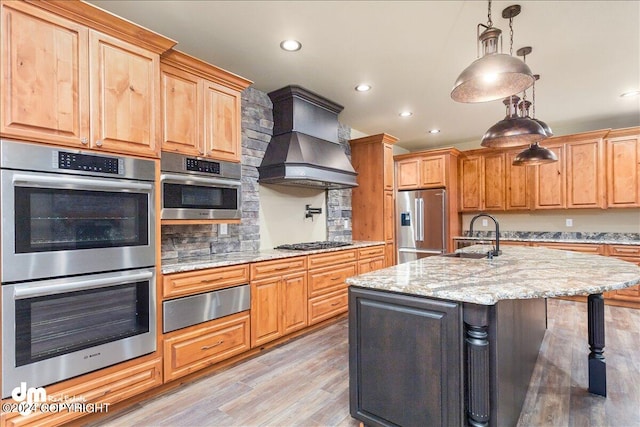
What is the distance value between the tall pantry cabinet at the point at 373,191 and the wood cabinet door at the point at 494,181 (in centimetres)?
197

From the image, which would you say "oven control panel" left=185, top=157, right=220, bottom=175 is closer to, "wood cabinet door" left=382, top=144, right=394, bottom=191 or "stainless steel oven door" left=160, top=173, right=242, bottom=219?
"stainless steel oven door" left=160, top=173, right=242, bottom=219

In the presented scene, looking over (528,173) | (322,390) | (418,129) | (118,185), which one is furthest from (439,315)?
(528,173)

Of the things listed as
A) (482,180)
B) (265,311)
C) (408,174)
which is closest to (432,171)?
(408,174)

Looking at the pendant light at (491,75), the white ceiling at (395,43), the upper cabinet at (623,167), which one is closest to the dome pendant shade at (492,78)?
the pendant light at (491,75)

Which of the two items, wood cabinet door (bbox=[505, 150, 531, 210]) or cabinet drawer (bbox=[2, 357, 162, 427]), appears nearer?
cabinet drawer (bbox=[2, 357, 162, 427])

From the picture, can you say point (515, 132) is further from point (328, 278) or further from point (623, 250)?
point (623, 250)

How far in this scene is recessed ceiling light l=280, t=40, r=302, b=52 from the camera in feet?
8.64

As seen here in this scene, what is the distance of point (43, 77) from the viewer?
1723mm

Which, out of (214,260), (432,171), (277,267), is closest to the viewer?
(214,260)

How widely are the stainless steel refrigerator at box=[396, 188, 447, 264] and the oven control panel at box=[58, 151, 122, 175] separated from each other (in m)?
4.43

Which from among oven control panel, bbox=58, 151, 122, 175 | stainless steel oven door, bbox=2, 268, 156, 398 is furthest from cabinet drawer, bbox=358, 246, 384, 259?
oven control panel, bbox=58, 151, 122, 175

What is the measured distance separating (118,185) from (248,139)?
5.56ft

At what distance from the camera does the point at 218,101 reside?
2.76 m

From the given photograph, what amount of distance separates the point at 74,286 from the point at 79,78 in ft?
3.96
